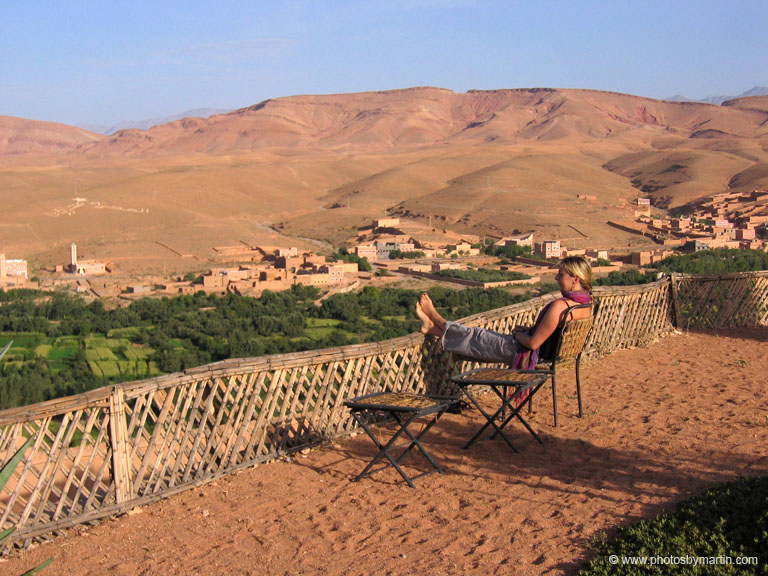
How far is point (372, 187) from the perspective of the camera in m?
79.4

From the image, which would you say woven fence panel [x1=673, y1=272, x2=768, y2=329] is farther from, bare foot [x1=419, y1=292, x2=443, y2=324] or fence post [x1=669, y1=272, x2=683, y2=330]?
bare foot [x1=419, y1=292, x2=443, y2=324]

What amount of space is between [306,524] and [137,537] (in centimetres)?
78

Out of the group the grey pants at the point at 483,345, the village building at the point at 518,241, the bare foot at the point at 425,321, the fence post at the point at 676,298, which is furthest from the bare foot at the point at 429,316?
the village building at the point at 518,241

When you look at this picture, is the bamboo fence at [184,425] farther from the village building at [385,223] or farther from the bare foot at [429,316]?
the village building at [385,223]

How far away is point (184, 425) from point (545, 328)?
208cm

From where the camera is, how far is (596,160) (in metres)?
Answer: 101

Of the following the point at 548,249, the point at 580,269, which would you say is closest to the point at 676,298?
the point at 580,269

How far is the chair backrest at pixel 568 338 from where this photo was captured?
467cm

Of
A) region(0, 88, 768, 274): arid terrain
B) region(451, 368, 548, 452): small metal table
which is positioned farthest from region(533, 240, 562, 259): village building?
region(451, 368, 548, 452): small metal table

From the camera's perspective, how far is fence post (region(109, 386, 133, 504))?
404cm

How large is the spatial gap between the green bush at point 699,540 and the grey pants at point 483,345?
1.53 meters

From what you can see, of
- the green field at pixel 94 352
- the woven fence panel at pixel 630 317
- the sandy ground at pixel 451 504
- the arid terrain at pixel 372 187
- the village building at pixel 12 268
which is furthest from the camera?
the arid terrain at pixel 372 187

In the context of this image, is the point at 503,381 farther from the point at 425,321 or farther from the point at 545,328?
the point at 425,321

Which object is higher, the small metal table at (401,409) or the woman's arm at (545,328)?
the woman's arm at (545,328)
